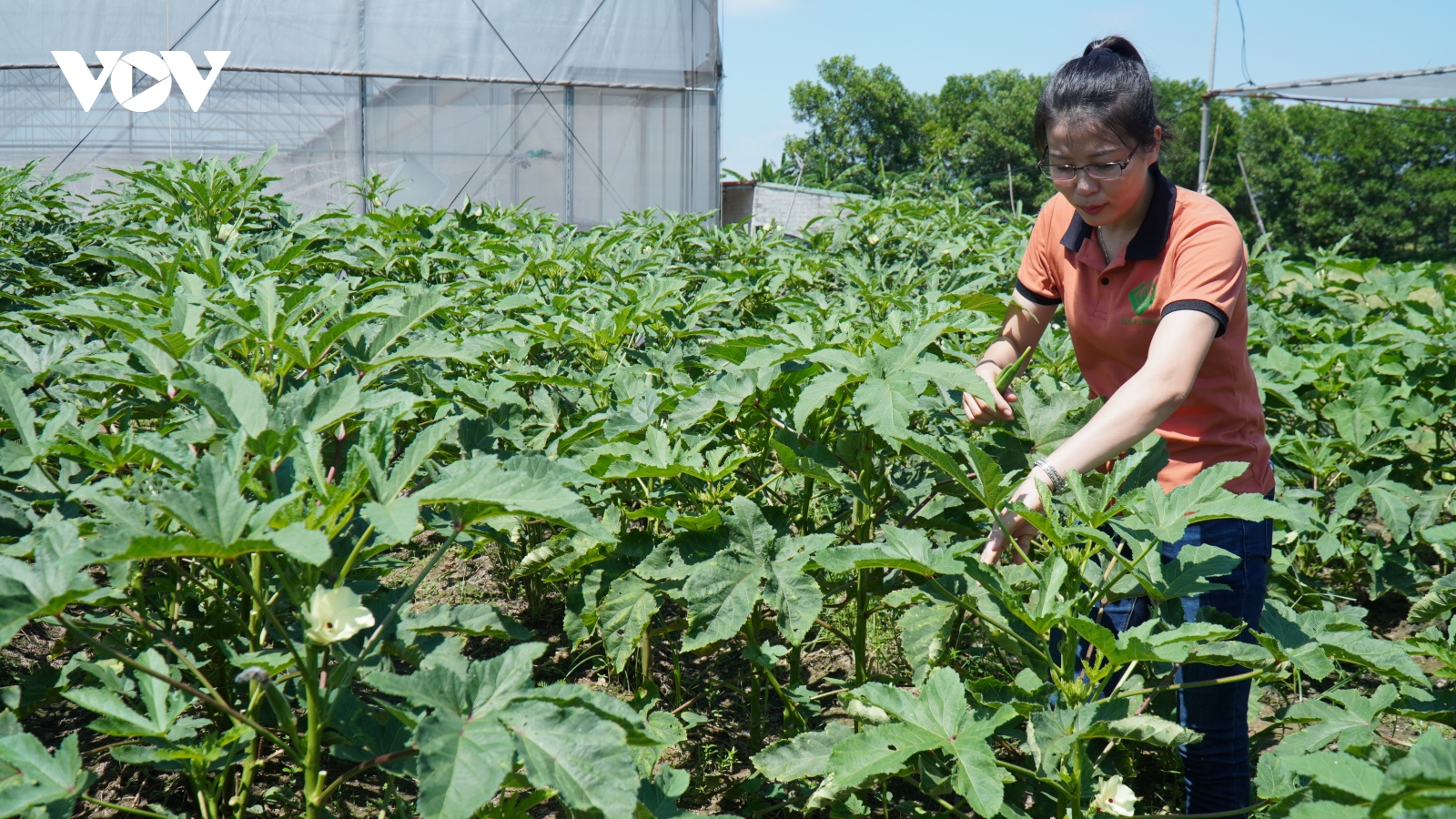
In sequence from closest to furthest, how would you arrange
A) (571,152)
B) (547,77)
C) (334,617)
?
(334,617)
(547,77)
(571,152)

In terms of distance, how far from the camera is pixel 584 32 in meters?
15.1

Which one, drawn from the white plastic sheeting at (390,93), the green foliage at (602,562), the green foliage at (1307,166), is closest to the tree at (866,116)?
the green foliage at (1307,166)

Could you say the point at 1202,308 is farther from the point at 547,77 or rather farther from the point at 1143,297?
the point at 547,77

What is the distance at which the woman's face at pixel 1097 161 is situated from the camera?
189 centimetres

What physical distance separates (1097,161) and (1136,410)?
513 millimetres

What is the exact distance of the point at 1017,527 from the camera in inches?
66.6

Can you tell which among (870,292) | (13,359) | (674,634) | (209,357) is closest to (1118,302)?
(870,292)

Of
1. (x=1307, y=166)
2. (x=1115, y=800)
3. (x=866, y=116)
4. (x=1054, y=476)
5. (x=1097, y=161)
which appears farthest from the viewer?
(x=866, y=116)

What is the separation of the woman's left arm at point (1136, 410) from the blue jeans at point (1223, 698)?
1.24ft

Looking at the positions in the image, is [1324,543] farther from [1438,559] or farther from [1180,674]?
[1180,674]

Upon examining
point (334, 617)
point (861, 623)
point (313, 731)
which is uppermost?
point (334, 617)

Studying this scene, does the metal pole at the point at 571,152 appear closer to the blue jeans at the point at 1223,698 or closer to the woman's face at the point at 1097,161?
the woman's face at the point at 1097,161

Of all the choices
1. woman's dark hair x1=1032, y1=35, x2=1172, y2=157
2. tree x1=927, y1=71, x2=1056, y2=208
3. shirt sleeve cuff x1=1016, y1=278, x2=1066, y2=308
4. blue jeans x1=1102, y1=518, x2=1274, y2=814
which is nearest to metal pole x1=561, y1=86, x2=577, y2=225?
shirt sleeve cuff x1=1016, y1=278, x2=1066, y2=308

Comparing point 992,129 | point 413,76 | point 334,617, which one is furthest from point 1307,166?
point 334,617
